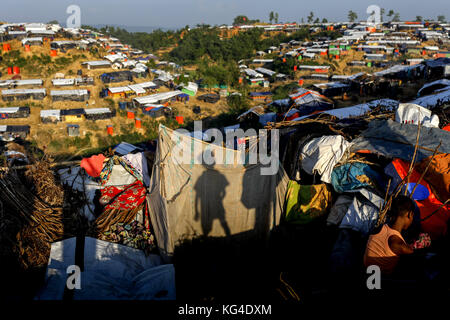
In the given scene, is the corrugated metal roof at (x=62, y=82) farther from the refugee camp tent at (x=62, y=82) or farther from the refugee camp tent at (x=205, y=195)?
the refugee camp tent at (x=205, y=195)

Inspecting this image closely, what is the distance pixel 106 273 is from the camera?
3.98 meters

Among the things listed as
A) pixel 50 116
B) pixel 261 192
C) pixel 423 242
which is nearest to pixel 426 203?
pixel 423 242

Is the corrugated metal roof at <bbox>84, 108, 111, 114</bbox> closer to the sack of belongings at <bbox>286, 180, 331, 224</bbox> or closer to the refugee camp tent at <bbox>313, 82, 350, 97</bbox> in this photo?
the refugee camp tent at <bbox>313, 82, 350, 97</bbox>

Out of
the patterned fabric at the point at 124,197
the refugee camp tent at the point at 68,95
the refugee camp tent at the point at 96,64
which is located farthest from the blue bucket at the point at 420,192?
the refugee camp tent at the point at 96,64

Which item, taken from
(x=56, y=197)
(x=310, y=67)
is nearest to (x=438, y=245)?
(x=56, y=197)

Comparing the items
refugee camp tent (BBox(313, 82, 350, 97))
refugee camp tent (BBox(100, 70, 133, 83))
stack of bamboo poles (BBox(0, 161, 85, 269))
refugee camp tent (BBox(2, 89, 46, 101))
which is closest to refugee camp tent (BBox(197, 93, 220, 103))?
refugee camp tent (BBox(100, 70, 133, 83))

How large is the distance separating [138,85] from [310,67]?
20799 millimetres

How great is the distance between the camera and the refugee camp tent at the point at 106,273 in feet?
11.7

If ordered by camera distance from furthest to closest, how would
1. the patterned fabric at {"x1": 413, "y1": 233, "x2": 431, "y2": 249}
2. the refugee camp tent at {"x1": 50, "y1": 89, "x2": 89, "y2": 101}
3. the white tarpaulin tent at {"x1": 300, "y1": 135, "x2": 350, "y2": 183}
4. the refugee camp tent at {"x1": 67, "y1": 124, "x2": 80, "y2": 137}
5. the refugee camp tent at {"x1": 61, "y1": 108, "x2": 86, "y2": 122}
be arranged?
the refugee camp tent at {"x1": 50, "y1": 89, "x2": 89, "y2": 101} → the refugee camp tent at {"x1": 61, "y1": 108, "x2": 86, "y2": 122} → the refugee camp tent at {"x1": 67, "y1": 124, "x2": 80, "y2": 137} → the white tarpaulin tent at {"x1": 300, "y1": 135, "x2": 350, "y2": 183} → the patterned fabric at {"x1": 413, "y1": 233, "x2": 431, "y2": 249}

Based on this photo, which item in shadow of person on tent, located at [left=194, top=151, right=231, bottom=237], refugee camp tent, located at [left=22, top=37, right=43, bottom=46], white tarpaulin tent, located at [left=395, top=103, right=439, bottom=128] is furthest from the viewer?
refugee camp tent, located at [left=22, top=37, right=43, bottom=46]

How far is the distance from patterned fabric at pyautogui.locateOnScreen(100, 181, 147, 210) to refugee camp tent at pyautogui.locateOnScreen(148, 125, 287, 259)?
42cm

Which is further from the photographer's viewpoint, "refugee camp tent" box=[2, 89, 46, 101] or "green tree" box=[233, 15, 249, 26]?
"green tree" box=[233, 15, 249, 26]

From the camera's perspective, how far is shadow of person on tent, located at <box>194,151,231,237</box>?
15.7ft
